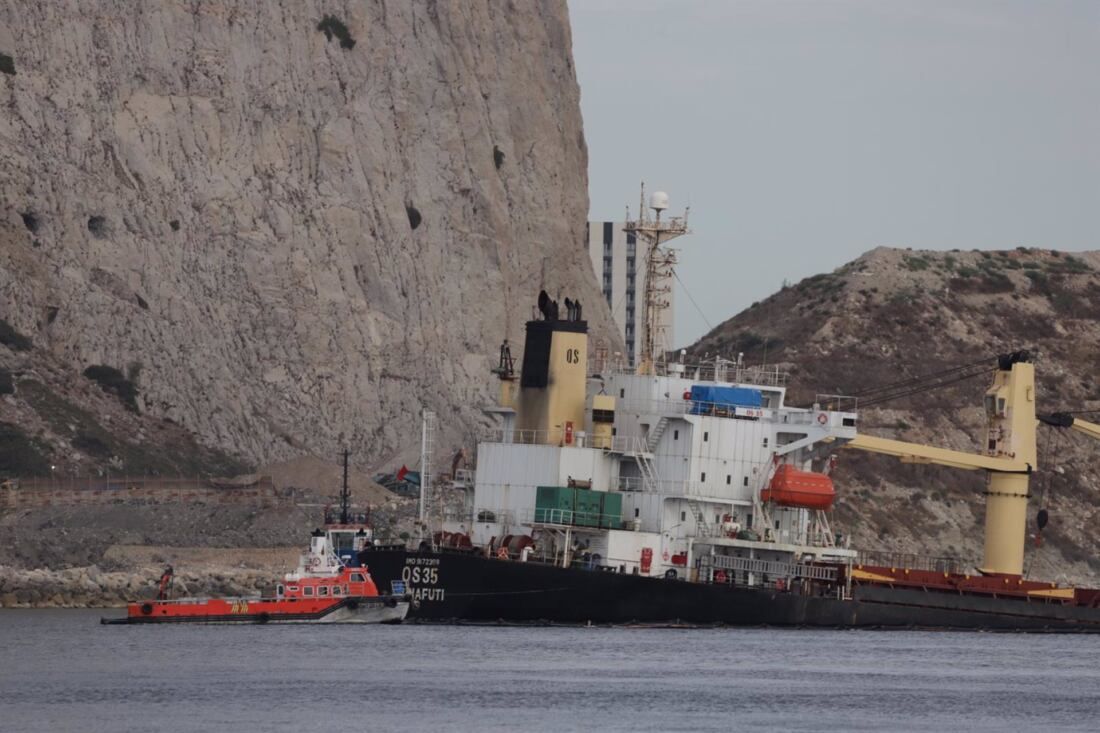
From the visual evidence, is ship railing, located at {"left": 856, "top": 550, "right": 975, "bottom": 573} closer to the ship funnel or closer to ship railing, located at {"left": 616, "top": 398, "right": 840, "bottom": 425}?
ship railing, located at {"left": 616, "top": 398, "right": 840, "bottom": 425}

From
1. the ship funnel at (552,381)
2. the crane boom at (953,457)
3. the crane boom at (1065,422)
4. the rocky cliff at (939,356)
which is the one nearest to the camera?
the ship funnel at (552,381)

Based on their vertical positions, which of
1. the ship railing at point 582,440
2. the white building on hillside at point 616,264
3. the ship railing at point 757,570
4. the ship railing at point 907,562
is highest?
the white building on hillside at point 616,264

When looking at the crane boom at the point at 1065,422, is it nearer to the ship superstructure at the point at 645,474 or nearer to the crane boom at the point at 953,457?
the crane boom at the point at 953,457

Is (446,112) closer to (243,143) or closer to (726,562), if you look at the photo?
(243,143)

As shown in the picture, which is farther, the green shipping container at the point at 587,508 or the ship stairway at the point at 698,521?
the ship stairway at the point at 698,521

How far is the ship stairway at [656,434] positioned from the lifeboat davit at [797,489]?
3050 millimetres

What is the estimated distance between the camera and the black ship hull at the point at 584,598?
55.7 m

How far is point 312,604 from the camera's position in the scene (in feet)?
189

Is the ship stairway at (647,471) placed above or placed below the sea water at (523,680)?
above

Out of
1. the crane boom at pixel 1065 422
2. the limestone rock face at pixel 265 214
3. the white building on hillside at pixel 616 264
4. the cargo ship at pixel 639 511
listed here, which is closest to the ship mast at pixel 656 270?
the cargo ship at pixel 639 511

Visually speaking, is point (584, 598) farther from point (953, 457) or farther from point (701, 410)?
point (953, 457)

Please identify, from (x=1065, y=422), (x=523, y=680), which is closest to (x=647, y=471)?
(x=523, y=680)

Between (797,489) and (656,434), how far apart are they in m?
3.82

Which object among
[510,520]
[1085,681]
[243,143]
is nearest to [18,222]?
[243,143]
